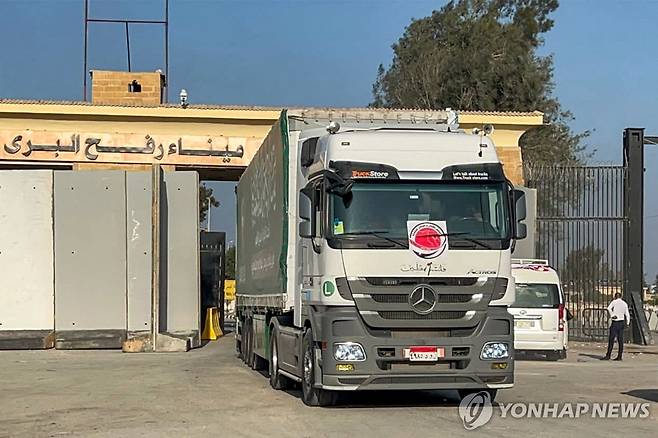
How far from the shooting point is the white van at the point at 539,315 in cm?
2114

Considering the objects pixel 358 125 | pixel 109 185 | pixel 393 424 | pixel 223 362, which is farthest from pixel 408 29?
pixel 393 424

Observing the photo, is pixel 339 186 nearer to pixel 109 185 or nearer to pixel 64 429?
pixel 64 429

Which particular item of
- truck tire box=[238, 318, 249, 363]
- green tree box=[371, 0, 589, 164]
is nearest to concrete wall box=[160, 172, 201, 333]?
truck tire box=[238, 318, 249, 363]

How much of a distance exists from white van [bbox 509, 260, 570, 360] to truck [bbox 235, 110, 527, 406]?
31.2 feet

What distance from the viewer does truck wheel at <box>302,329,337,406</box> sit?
12.2m

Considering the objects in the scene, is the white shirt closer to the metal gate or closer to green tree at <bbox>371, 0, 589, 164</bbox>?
the metal gate

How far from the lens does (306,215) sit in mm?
11898

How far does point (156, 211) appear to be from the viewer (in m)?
25.3

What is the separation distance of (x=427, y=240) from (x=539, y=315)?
10286 millimetres

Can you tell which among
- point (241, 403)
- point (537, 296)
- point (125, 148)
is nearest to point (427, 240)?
point (241, 403)

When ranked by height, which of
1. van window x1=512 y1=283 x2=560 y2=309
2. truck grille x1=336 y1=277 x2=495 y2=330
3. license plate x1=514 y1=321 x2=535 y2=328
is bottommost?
license plate x1=514 y1=321 x2=535 y2=328

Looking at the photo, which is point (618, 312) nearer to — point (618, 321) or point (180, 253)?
point (618, 321)

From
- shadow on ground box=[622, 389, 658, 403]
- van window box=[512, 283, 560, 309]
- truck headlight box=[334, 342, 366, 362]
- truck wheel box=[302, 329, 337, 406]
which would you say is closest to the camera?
truck headlight box=[334, 342, 366, 362]

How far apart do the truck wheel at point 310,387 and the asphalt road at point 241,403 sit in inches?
7.1
